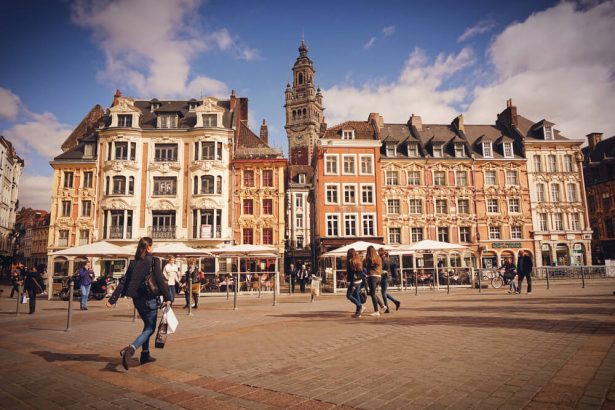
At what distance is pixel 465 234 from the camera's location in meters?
38.0

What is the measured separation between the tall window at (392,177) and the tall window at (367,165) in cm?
184

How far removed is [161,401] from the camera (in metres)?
4.22

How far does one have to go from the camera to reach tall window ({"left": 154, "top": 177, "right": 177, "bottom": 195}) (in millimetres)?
34625

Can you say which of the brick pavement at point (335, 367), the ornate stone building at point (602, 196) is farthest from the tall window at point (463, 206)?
the brick pavement at point (335, 367)

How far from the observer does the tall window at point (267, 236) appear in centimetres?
3553

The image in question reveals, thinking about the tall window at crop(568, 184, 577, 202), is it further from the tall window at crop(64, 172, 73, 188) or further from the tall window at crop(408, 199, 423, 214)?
the tall window at crop(64, 172, 73, 188)

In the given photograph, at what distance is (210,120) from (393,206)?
18.5m

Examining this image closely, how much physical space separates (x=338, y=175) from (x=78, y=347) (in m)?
30.6

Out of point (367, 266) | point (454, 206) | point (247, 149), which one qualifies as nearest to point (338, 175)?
point (247, 149)

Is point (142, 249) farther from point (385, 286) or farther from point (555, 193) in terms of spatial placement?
point (555, 193)

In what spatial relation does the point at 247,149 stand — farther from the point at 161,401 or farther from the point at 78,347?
the point at 161,401

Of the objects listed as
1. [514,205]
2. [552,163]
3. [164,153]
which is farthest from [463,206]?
[164,153]

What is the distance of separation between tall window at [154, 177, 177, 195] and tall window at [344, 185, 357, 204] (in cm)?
1504

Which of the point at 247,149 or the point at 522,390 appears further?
the point at 247,149
